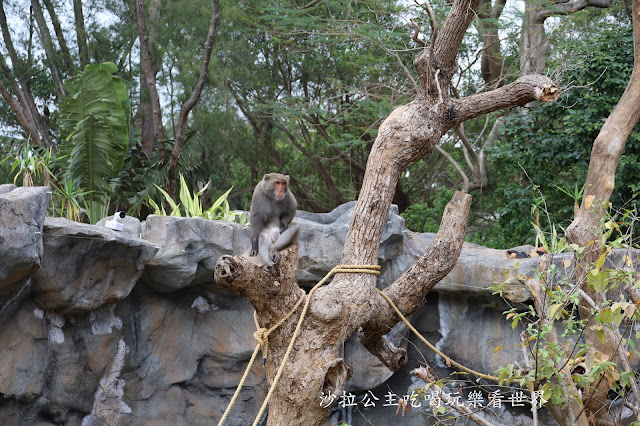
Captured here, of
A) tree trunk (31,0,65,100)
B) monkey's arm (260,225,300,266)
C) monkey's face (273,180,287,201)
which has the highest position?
tree trunk (31,0,65,100)

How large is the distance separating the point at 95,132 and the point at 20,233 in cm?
→ 326

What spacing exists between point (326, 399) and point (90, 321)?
108 inches

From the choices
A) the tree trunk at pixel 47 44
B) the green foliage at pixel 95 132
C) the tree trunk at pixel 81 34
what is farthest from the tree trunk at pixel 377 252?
the tree trunk at pixel 81 34

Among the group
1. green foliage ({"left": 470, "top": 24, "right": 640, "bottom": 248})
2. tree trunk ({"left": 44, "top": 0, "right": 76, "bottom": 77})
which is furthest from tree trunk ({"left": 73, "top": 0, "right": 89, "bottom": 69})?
green foliage ({"left": 470, "top": 24, "right": 640, "bottom": 248})

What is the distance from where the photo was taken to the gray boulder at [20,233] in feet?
14.5

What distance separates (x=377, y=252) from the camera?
4266 millimetres

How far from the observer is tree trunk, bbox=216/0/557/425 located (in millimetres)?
3816

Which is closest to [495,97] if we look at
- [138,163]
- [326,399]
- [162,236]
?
[326,399]

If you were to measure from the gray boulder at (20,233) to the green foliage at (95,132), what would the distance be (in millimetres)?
2688

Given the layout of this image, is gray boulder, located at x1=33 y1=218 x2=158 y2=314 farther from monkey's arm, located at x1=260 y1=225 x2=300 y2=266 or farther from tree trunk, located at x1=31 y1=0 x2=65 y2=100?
tree trunk, located at x1=31 y1=0 x2=65 y2=100

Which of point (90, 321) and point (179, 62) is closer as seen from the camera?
point (90, 321)

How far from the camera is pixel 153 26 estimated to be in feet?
31.0

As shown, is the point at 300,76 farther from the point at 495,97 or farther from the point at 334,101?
the point at 495,97

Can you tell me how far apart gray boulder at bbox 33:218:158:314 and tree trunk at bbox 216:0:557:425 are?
1.97 m
